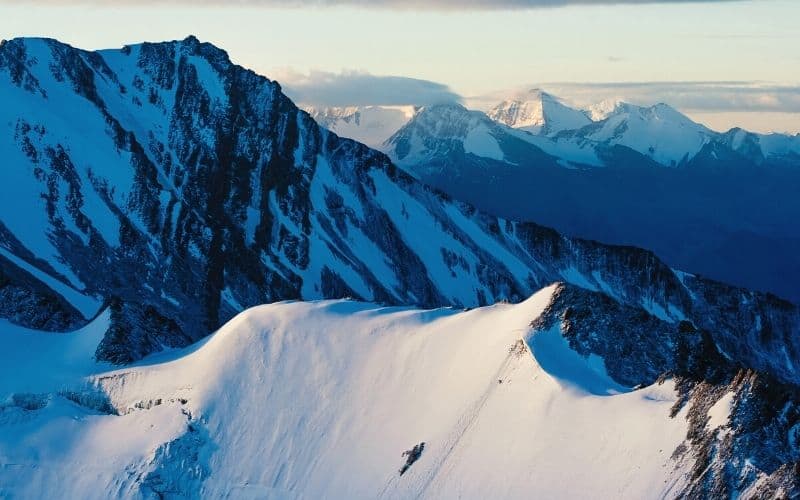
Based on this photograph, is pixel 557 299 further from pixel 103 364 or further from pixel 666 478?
pixel 103 364

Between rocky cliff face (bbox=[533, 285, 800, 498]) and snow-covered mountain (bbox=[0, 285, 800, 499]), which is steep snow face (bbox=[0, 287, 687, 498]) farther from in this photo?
rocky cliff face (bbox=[533, 285, 800, 498])

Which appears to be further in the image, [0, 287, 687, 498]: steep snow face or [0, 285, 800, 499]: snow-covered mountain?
[0, 287, 687, 498]: steep snow face

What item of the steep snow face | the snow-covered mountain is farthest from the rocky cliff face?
the steep snow face

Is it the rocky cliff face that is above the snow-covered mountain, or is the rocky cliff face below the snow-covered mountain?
above

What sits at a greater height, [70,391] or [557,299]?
[557,299]

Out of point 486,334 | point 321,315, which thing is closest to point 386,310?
point 321,315

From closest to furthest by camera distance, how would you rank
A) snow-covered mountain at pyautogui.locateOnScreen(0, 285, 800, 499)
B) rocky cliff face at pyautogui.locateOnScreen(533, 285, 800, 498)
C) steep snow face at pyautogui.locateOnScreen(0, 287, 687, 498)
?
rocky cliff face at pyautogui.locateOnScreen(533, 285, 800, 498)
snow-covered mountain at pyautogui.locateOnScreen(0, 285, 800, 499)
steep snow face at pyautogui.locateOnScreen(0, 287, 687, 498)

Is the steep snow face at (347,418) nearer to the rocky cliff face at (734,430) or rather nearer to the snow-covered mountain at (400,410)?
the snow-covered mountain at (400,410)

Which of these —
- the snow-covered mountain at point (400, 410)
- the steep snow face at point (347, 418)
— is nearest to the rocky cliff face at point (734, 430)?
the snow-covered mountain at point (400, 410)
